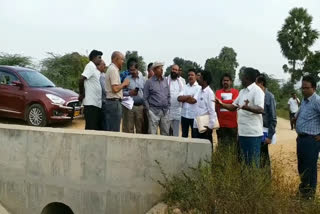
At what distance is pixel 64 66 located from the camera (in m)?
18.2

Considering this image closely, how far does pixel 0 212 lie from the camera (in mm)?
5578

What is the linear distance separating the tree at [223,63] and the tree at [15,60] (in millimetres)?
24154

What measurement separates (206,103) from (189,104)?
0.44 meters

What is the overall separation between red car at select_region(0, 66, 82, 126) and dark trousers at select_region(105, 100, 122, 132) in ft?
12.8

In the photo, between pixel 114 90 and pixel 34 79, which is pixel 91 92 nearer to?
pixel 114 90

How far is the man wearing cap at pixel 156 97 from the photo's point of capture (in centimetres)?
648

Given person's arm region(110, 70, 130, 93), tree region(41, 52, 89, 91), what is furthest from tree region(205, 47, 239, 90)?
person's arm region(110, 70, 130, 93)

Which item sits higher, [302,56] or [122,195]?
[302,56]

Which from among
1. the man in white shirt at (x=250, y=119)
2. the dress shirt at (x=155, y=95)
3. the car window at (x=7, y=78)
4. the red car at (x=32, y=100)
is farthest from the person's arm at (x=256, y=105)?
the car window at (x=7, y=78)

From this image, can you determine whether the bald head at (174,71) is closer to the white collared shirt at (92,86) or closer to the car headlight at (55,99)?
the white collared shirt at (92,86)

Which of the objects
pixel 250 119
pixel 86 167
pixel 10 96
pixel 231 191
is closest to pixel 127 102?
pixel 86 167

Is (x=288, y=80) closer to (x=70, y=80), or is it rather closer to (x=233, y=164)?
(x=70, y=80)

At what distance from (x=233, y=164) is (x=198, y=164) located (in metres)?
0.46

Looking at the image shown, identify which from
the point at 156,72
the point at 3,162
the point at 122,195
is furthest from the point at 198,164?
the point at 3,162
